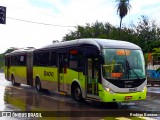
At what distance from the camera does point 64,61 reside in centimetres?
1778

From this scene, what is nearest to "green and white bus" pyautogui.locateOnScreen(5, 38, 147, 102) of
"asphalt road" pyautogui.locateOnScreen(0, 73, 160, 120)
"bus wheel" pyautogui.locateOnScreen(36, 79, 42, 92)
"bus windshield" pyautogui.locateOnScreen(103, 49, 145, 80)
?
"bus windshield" pyautogui.locateOnScreen(103, 49, 145, 80)

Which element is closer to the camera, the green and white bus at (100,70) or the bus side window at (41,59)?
the green and white bus at (100,70)

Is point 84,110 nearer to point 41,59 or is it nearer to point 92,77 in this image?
point 92,77

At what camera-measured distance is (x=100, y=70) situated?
14.1 meters

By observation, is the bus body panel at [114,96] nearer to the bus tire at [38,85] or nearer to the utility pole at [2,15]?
the bus tire at [38,85]

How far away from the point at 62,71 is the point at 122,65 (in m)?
4.61

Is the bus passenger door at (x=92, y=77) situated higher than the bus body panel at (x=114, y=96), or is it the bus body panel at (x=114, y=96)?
the bus passenger door at (x=92, y=77)

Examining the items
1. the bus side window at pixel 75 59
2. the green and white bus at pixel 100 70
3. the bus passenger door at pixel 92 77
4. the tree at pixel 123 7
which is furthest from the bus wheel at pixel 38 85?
the tree at pixel 123 7

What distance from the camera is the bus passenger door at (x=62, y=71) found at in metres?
17.7

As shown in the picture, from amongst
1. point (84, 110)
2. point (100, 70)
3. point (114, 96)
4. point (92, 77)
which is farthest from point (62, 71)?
point (114, 96)

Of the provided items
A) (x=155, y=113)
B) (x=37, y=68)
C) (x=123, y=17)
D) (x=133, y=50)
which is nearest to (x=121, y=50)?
(x=133, y=50)

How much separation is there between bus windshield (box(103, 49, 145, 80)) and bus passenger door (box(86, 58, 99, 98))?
0.59 m

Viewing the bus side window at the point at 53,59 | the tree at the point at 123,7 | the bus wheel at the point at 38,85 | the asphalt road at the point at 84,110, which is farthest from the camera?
the tree at the point at 123,7

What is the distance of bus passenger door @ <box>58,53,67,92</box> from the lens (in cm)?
1766
